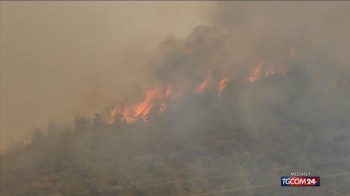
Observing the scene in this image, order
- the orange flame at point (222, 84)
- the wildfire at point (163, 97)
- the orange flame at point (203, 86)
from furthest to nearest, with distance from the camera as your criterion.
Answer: the orange flame at point (222, 84)
the orange flame at point (203, 86)
the wildfire at point (163, 97)

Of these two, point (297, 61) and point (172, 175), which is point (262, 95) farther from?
point (172, 175)

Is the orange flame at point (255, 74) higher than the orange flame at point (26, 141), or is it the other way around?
the orange flame at point (255, 74)

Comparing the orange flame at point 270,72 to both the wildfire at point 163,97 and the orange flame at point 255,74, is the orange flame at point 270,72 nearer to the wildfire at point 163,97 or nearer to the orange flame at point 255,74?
the wildfire at point 163,97

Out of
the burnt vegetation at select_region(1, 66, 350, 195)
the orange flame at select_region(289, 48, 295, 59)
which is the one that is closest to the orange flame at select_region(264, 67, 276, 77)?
the burnt vegetation at select_region(1, 66, 350, 195)

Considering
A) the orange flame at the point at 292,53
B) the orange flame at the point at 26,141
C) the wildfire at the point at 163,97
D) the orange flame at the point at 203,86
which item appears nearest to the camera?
the orange flame at the point at 26,141

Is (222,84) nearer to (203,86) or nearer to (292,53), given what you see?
(203,86)

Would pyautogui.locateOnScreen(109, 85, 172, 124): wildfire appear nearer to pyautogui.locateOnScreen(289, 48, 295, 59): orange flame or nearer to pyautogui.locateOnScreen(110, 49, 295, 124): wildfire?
pyautogui.locateOnScreen(110, 49, 295, 124): wildfire

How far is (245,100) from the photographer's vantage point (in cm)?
3816

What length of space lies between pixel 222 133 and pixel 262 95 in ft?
18.0

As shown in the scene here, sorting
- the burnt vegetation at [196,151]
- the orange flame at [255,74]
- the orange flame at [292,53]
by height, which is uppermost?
the orange flame at [292,53]

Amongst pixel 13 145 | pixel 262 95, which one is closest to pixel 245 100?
pixel 262 95

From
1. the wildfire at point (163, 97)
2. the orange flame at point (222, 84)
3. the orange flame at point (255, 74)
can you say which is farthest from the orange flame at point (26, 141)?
the orange flame at point (255, 74)

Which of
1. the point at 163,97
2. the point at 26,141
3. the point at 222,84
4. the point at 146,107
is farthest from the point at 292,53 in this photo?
the point at 26,141

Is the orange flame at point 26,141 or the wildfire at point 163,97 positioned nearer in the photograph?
the orange flame at point 26,141
